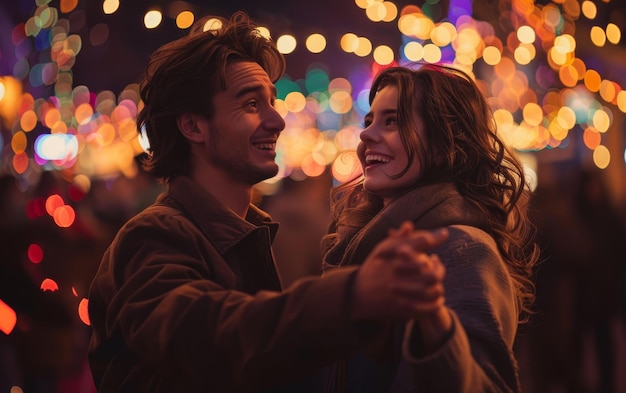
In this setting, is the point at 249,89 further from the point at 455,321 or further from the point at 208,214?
the point at 455,321

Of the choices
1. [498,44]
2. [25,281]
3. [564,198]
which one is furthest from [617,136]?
[25,281]

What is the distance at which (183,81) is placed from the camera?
8.53 feet

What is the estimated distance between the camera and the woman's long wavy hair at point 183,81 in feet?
8.57

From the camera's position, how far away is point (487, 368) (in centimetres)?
206

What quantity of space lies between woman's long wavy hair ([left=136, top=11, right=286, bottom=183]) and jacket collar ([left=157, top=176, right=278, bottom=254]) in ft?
0.53

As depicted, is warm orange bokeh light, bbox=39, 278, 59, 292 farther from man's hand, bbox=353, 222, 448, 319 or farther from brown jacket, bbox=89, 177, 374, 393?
man's hand, bbox=353, 222, 448, 319

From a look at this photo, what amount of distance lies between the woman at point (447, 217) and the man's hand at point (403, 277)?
0.70 feet

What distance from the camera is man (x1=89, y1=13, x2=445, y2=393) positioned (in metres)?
1.70

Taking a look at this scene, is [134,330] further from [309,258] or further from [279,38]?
[279,38]

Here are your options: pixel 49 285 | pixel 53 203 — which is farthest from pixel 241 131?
pixel 53 203

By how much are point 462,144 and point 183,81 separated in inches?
39.9

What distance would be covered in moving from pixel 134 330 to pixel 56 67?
5840mm

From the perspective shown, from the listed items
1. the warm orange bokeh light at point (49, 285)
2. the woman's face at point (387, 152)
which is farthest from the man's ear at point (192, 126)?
the warm orange bokeh light at point (49, 285)

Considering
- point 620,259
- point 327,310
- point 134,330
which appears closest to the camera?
point 327,310
